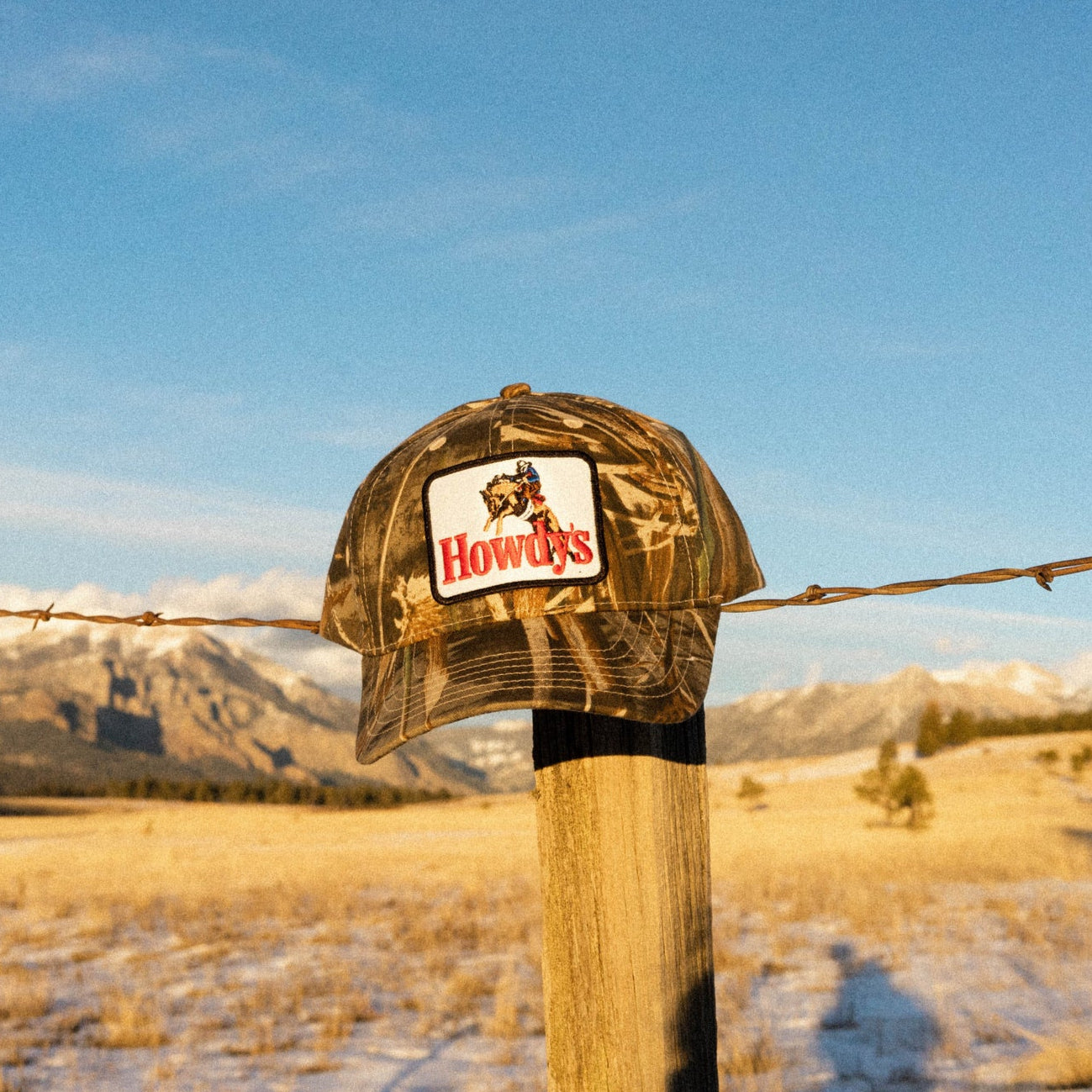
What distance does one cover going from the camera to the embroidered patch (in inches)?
79.6

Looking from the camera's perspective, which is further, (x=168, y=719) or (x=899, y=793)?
(x=168, y=719)

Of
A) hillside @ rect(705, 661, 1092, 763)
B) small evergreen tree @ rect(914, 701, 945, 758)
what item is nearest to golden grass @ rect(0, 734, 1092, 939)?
small evergreen tree @ rect(914, 701, 945, 758)

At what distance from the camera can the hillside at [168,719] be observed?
121 m

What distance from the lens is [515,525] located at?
2049mm

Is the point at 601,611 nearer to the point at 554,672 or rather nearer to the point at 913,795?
the point at 554,672

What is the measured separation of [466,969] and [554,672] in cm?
812

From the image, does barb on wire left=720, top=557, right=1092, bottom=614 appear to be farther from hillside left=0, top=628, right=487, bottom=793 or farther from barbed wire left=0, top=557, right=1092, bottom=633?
hillside left=0, top=628, right=487, bottom=793

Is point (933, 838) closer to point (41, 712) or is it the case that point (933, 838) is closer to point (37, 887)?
point (37, 887)

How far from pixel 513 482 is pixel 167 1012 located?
23.5 ft

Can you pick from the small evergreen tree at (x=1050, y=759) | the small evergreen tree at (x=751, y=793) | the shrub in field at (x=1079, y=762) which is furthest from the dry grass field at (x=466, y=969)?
the small evergreen tree at (x=1050, y=759)

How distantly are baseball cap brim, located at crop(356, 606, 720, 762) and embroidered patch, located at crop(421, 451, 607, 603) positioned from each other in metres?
0.09

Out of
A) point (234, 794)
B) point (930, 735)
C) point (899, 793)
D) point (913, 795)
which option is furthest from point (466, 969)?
point (930, 735)

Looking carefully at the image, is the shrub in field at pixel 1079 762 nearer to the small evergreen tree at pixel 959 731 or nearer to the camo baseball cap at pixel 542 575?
the small evergreen tree at pixel 959 731

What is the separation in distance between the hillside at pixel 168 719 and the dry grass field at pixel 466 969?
9645cm
